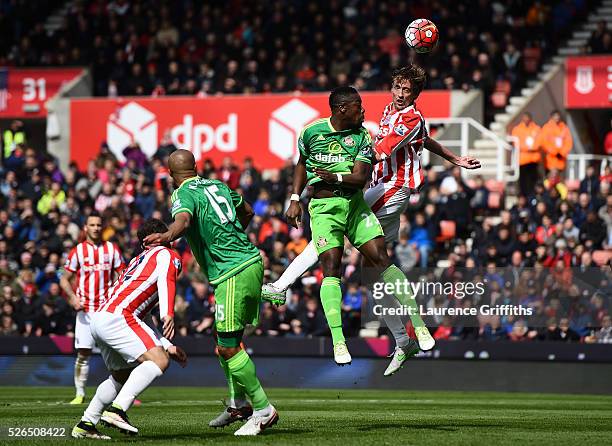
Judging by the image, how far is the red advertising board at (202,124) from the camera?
27234 millimetres

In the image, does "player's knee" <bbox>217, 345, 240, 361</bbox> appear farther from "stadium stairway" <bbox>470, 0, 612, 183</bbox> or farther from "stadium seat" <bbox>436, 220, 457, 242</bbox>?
"stadium stairway" <bbox>470, 0, 612, 183</bbox>

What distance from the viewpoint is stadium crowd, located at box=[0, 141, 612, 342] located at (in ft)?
64.6

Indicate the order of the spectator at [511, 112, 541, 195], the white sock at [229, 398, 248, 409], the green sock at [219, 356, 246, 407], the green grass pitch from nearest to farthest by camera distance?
the green grass pitch, the green sock at [219, 356, 246, 407], the white sock at [229, 398, 248, 409], the spectator at [511, 112, 541, 195]

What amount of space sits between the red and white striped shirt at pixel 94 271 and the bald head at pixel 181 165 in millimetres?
6720

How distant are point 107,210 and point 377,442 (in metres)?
15.5

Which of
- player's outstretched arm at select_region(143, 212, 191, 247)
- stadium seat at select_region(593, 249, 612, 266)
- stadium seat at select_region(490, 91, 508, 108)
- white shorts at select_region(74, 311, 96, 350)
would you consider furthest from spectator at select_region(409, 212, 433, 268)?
player's outstretched arm at select_region(143, 212, 191, 247)

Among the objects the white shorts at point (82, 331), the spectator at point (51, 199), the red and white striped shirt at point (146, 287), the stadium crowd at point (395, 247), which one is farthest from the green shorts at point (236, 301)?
the spectator at point (51, 199)

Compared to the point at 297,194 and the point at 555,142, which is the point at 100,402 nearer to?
the point at 297,194

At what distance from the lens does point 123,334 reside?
→ 10.3 m

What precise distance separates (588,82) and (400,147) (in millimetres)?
14945

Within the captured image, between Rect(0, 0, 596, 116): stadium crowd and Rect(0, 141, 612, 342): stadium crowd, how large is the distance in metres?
3.29

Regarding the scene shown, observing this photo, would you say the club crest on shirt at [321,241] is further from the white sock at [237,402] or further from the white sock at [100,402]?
the white sock at [100,402]

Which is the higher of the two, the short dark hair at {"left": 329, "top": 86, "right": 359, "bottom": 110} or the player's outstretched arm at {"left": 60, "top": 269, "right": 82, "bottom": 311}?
the short dark hair at {"left": 329, "top": 86, "right": 359, "bottom": 110}

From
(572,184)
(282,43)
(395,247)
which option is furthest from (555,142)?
(282,43)
